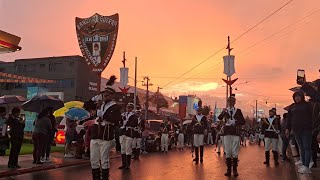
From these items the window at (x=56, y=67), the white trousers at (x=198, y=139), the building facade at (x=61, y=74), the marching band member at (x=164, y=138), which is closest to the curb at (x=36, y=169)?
the white trousers at (x=198, y=139)

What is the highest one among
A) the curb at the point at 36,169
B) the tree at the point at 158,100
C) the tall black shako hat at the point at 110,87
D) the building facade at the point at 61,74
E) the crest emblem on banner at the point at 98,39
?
the building facade at the point at 61,74

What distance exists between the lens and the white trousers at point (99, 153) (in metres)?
8.18

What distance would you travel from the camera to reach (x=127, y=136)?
1359 centimetres

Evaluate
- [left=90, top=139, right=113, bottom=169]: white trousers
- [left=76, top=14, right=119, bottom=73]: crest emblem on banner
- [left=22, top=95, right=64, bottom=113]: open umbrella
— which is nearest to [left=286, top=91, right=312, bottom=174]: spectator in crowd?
[left=90, top=139, right=113, bottom=169]: white trousers

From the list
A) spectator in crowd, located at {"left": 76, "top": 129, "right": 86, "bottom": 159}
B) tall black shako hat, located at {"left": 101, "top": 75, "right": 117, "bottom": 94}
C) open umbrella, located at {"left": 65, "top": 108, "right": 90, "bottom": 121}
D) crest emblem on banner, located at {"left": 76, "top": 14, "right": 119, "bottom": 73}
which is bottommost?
spectator in crowd, located at {"left": 76, "top": 129, "right": 86, "bottom": 159}

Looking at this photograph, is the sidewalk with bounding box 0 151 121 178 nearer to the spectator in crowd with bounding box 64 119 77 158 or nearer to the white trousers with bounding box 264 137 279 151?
the spectator in crowd with bounding box 64 119 77 158

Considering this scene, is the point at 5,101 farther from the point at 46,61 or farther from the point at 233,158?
the point at 46,61

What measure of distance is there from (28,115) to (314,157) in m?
26.0

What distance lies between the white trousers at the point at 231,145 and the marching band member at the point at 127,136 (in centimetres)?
342

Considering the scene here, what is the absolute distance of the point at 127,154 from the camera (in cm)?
1335

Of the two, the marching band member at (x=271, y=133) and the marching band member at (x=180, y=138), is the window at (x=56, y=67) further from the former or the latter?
the marching band member at (x=271, y=133)

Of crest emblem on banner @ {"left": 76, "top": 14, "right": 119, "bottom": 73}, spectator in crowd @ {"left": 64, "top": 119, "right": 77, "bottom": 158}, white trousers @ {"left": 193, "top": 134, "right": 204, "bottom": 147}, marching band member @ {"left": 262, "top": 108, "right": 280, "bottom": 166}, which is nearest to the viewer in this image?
marching band member @ {"left": 262, "top": 108, "right": 280, "bottom": 166}

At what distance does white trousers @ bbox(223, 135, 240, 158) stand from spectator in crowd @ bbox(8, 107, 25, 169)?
20.0 feet

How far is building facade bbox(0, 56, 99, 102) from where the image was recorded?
68688mm
